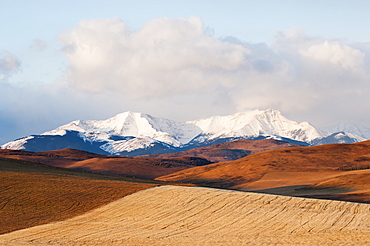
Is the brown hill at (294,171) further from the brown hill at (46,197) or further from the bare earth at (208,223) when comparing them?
A: the brown hill at (46,197)

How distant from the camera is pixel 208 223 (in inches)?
1777

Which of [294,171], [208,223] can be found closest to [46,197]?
[208,223]

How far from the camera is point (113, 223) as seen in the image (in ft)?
151

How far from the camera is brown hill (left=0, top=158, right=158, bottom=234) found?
49.0 meters

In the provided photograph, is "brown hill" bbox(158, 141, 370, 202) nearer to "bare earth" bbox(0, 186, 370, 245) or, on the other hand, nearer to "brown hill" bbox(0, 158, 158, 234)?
"bare earth" bbox(0, 186, 370, 245)

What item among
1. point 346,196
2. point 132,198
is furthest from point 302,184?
point 132,198

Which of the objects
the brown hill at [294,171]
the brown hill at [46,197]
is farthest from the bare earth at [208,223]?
the brown hill at [294,171]

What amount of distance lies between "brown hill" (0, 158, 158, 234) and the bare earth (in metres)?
2.47

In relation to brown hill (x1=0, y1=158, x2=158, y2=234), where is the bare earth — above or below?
below

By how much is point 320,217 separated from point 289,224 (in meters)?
4.35

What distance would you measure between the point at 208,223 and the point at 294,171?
9658 cm

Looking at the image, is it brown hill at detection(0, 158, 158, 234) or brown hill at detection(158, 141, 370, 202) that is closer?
brown hill at detection(0, 158, 158, 234)

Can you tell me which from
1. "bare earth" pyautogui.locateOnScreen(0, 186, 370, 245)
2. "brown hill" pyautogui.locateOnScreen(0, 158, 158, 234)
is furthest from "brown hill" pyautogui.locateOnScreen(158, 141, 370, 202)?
"brown hill" pyautogui.locateOnScreen(0, 158, 158, 234)

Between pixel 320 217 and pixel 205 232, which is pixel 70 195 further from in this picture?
pixel 320 217
